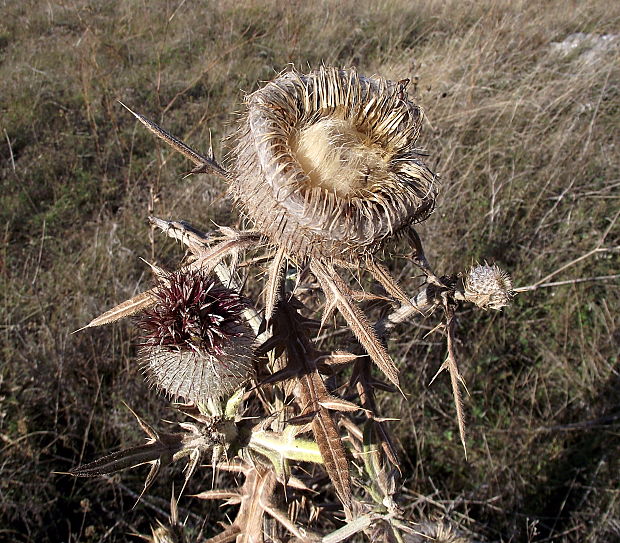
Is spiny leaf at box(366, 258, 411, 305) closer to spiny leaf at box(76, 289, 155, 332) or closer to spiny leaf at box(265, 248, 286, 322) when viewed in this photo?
spiny leaf at box(265, 248, 286, 322)

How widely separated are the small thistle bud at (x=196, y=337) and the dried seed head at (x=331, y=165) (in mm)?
284

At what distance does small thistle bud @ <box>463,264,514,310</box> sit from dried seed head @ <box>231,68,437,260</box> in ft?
1.24

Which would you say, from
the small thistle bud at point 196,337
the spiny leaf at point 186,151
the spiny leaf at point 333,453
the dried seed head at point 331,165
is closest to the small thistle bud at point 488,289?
the dried seed head at point 331,165

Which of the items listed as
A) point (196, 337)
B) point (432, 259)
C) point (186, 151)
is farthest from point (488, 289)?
point (432, 259)

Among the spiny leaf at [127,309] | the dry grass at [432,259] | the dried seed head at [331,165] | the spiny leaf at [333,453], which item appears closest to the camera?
the spiny leaf at [333,453]

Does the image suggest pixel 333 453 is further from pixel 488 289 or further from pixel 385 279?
pixel 488 289

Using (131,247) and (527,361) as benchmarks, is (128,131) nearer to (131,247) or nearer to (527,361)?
(131,247)

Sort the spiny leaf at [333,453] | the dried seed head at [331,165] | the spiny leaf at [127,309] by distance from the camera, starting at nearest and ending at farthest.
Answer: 1. the spiny leaf at [333,453]
2. the dried seed head at [331,165]
3. the spiny leaf at [127,309]

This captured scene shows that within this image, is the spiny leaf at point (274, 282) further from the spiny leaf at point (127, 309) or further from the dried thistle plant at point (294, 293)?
the spiny leaf at point (127, 309)

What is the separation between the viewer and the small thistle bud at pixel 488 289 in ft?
5.87

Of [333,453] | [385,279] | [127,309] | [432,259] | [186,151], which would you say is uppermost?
[186,151]

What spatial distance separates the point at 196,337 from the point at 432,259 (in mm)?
3203

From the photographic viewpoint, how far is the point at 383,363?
1458 millimetres

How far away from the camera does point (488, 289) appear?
1.79 m
